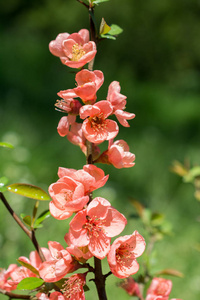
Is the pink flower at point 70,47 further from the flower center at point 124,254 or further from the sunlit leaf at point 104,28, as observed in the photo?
the flower center at point 124,254

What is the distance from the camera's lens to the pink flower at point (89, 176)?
39cm

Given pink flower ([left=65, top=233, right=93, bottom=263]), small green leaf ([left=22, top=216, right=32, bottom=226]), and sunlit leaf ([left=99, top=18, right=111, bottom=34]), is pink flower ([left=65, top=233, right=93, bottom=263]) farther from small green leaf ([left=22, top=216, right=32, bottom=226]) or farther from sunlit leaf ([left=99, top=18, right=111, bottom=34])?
sunlit leaf ([left=99, top=18, right=111, bottom=34])

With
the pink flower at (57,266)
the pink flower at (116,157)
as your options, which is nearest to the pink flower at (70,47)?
the pink flower at (116,157)

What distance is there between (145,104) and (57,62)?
93 centimetres

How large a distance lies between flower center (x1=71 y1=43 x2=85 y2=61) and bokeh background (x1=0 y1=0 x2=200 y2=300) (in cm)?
4

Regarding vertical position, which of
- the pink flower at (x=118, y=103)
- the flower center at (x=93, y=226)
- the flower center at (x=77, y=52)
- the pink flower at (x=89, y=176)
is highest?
the flower center at (x=77, y=52)

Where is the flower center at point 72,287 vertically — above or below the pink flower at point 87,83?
below

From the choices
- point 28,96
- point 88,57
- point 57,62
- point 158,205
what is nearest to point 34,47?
point 57,62

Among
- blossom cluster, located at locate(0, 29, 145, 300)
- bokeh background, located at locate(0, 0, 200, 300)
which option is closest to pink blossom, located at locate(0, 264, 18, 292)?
blossom cluster, located at locate(0, 29, 145, 300)

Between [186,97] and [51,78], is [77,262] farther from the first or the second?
[186,97]

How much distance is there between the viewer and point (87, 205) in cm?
41

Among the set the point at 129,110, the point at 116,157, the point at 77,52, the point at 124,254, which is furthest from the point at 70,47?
the point at 129,110

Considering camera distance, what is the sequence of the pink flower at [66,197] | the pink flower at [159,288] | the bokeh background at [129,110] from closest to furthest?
the pink flower at [66,197] → the pink flower at [159,288] → the bokeh background at [129,110]

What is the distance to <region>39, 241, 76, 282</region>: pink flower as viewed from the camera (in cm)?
39
